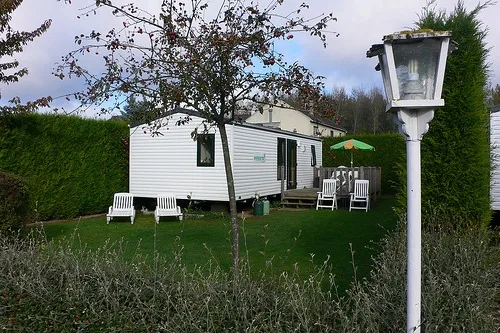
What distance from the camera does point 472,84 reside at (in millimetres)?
5418

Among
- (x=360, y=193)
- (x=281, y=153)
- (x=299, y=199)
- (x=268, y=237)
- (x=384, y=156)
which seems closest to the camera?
(x=268, y=237)

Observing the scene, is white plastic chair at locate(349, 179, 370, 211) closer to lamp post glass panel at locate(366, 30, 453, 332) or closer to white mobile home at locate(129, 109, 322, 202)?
white mobile home at locate(129, 109, 322, 202)

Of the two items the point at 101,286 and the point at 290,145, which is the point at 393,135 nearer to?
the point at 290,145

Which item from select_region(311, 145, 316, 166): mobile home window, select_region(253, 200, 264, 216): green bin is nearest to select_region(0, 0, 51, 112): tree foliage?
select_region(253, 200, 264, 216): green bin

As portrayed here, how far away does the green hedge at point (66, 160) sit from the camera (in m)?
10.7

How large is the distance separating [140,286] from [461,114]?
421 cm

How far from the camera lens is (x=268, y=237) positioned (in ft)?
28.6

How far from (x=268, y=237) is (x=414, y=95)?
6.59 meters

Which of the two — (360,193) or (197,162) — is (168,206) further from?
(360,193)

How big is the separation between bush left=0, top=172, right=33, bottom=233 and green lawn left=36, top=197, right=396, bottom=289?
876 mm

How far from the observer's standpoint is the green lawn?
20.8 ft

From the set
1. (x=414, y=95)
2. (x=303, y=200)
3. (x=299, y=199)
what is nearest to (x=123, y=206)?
(x=299, y=199)

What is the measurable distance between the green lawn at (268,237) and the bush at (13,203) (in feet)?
2.88

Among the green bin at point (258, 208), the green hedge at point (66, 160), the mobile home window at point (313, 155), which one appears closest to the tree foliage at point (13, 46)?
the green hedge at point (66, 160)
